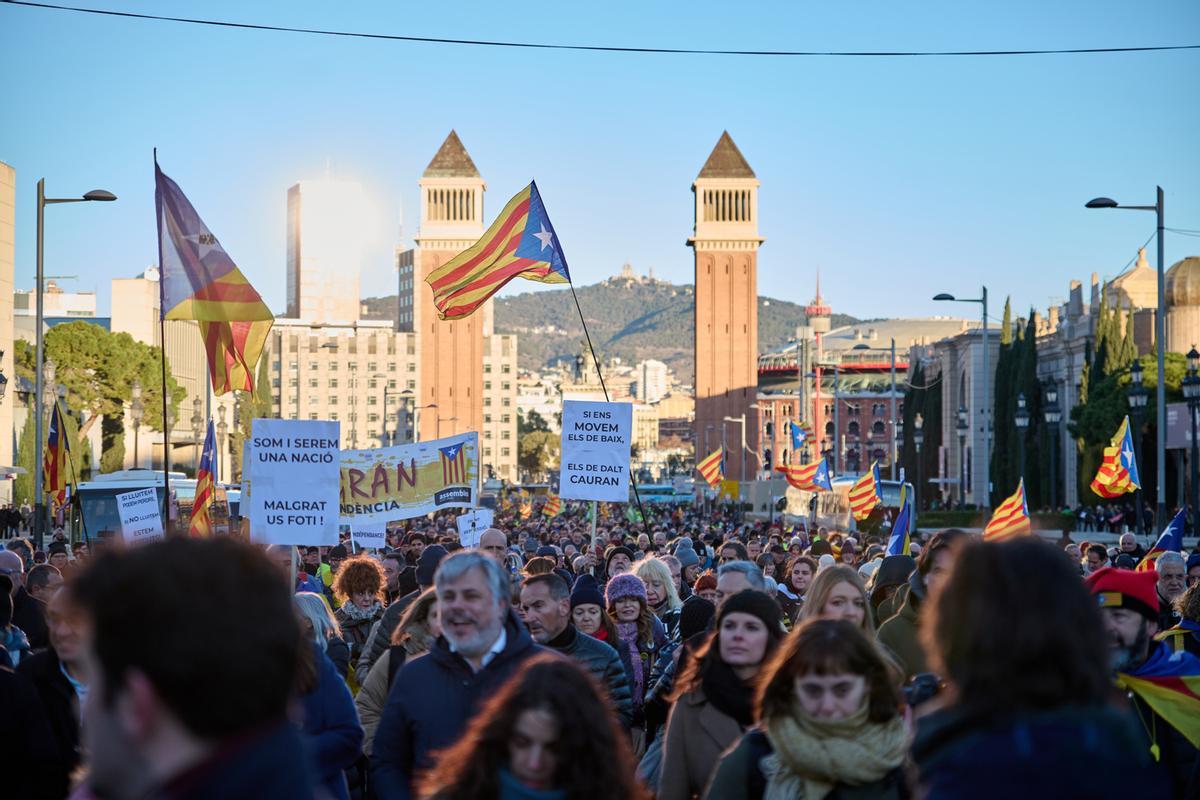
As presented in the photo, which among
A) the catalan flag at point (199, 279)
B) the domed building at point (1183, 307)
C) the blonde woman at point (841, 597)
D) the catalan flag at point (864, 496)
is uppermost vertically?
the domed building at point (1183, 307)

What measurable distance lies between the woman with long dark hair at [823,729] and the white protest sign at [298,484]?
237 inches

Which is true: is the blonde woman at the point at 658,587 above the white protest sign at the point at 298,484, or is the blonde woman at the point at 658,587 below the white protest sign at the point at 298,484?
below

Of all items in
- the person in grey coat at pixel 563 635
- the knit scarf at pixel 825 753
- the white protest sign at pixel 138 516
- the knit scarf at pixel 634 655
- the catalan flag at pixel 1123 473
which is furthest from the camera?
the catalan flag at pixel 1123 473

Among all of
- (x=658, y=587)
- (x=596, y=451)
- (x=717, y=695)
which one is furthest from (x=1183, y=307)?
(x=717, y=695)

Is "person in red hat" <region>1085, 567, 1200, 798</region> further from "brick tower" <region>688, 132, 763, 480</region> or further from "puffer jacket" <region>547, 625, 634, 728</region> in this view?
"brick tower" <region>688, 132, 763, 480</region>

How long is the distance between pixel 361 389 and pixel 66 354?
10101 centimetres

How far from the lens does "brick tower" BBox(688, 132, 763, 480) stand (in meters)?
142

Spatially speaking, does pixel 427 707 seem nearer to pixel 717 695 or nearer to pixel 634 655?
pixel 717 695

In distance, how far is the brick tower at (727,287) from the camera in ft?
466

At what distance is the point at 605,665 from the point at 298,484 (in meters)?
3.59

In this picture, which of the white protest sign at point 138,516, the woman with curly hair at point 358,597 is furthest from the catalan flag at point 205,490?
the woman with curly hair at point 358,597

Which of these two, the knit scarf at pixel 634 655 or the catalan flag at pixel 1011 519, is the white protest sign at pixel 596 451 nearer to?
the catalan flag at pixel 1011 519

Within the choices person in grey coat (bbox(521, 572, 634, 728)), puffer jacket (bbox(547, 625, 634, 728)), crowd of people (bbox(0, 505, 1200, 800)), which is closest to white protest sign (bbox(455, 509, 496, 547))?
crowd of people (bbox(0, 505, 1200, 800))

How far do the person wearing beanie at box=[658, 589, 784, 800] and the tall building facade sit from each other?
13751cm
